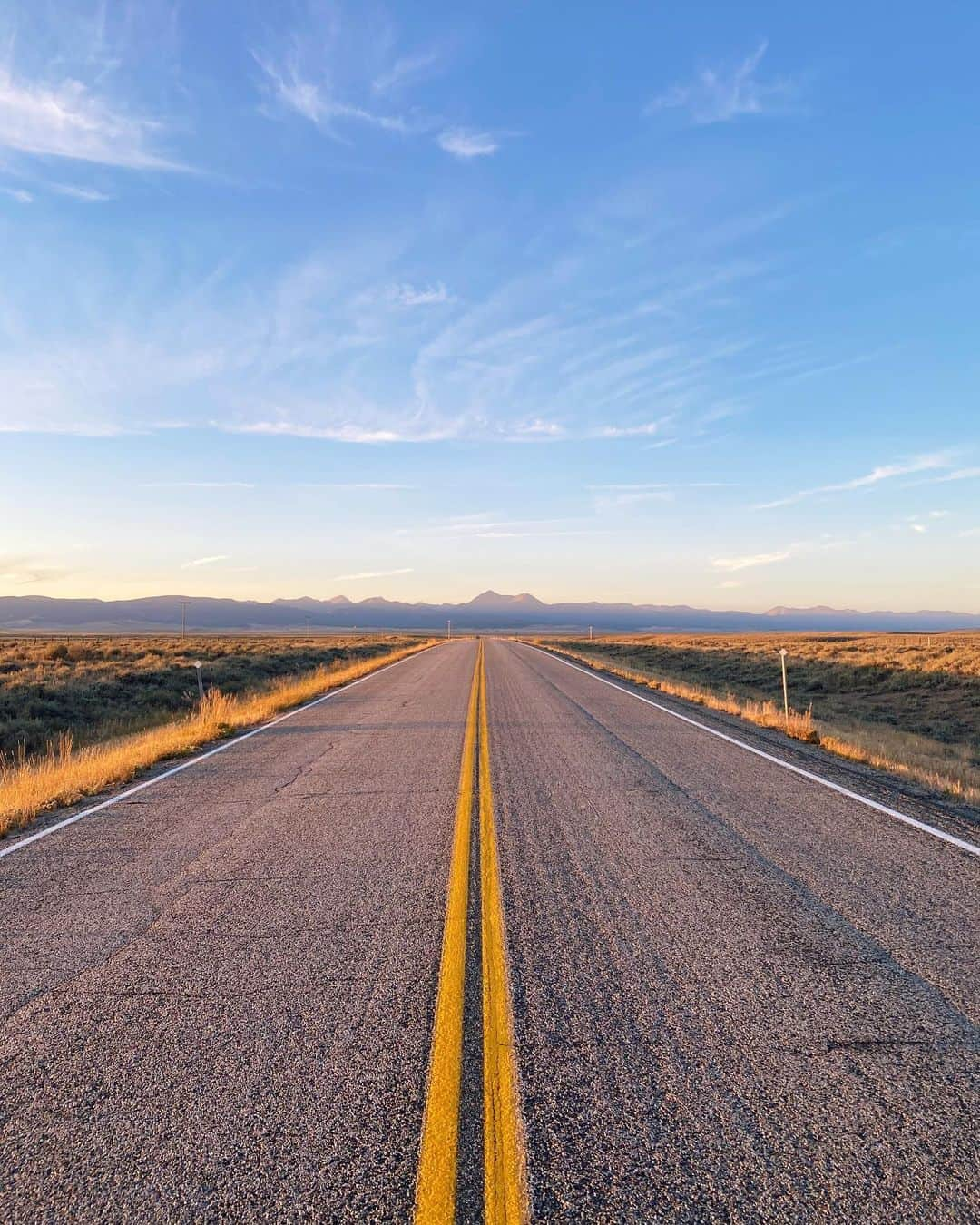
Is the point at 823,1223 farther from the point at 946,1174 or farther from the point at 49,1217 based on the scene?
the point at 49,1217

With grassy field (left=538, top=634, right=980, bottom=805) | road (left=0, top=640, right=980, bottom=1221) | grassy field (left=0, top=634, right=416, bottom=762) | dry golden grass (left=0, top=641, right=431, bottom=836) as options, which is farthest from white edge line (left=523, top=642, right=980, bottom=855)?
grassy field (left=0, top=634, right=416, bottom=762)

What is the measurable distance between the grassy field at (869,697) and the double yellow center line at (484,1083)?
6.40 m

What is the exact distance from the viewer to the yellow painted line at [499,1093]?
8.23 feet

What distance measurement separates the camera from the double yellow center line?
99.3 inches

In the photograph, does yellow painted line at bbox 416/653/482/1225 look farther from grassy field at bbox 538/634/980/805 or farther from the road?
grassy field at bbox 538/634/980/805

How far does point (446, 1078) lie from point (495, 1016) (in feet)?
1.78

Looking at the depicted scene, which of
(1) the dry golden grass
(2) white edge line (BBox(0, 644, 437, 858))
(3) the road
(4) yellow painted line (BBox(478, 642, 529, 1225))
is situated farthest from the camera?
(1) the dry golden grass

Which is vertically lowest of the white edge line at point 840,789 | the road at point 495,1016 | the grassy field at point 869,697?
the grassy field at point 869,697

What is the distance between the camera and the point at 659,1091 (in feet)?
10.1

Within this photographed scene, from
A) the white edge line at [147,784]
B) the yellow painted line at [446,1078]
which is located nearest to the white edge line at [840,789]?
the yellow painted line at [446,1078]

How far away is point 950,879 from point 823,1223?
402 centimetres

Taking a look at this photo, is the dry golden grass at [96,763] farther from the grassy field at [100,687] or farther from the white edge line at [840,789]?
the white edge line at [840,789]

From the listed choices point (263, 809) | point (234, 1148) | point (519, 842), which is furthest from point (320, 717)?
point (234, 1148)

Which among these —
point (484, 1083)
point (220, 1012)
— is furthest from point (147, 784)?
point (484, 1083)
